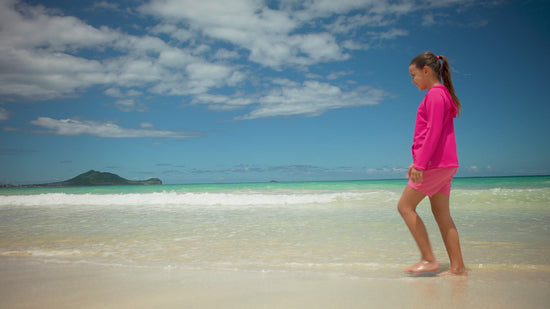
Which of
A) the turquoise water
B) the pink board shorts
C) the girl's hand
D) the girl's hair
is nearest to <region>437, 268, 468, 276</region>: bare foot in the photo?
the pink board shorts

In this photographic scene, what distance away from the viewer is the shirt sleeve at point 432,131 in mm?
2738

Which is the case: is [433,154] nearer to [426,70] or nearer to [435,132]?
[435,132]

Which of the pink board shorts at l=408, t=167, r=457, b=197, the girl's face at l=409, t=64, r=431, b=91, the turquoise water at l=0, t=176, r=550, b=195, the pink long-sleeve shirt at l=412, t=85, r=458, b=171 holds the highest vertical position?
the girl's face at l=409, t=64, r=431, b=91

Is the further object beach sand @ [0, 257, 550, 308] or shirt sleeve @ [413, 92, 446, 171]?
shirt sleeve @ [413, 92, 446, 171]

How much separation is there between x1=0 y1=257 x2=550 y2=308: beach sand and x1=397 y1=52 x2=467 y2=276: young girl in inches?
12.1

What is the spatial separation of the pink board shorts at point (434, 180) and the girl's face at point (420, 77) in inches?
31.8

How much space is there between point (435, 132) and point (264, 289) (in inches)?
75.0

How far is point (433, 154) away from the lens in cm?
282

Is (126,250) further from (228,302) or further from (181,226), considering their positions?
(228,302)

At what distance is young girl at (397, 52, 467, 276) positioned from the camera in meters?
2.77

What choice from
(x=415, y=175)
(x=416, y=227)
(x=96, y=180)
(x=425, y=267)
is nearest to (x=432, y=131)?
(x=415, y=175)

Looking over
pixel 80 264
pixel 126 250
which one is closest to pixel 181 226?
pixel 126 250

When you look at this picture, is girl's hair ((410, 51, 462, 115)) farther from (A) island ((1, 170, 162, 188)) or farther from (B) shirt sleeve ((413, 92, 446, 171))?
(A) island ((1, 170, 162, 188))

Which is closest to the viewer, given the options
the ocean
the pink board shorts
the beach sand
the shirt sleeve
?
the beach sand
